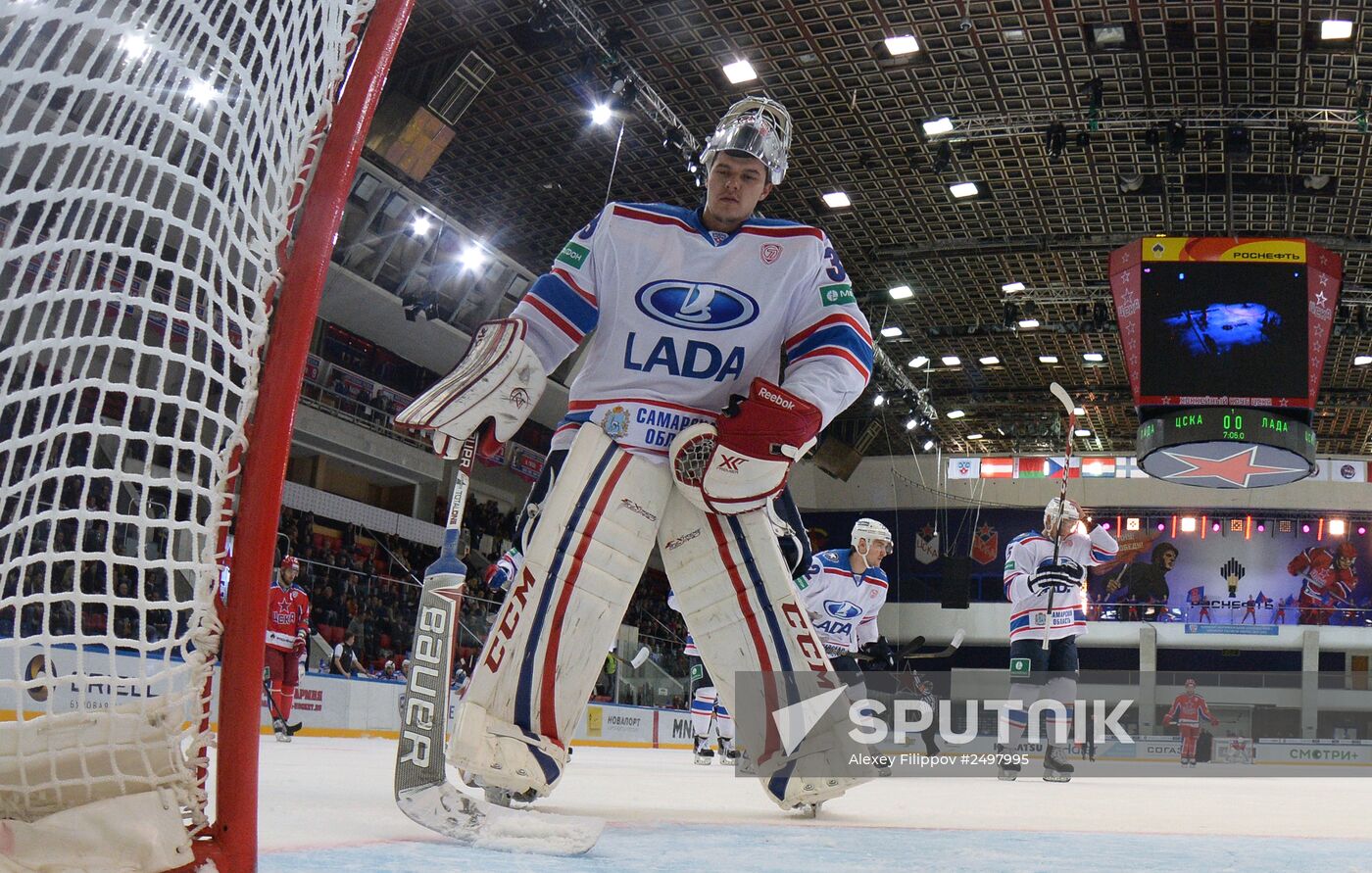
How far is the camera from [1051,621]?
6.40 metres

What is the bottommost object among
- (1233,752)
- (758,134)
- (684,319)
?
(1233,752)

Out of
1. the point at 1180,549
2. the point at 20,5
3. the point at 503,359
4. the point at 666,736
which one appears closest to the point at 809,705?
the point at 503,359

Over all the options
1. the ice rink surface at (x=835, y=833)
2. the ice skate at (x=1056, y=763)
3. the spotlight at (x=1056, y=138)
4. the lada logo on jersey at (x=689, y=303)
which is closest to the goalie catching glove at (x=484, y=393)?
the lada logo on jersey at (x=689, y=303)

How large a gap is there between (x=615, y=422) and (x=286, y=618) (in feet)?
19.1

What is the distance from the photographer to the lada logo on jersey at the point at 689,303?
7.72 ft

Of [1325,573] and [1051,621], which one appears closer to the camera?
[1051,621]

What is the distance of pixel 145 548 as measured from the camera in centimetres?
115

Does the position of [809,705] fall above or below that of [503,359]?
below

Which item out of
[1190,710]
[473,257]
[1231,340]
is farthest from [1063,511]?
[1190,710]

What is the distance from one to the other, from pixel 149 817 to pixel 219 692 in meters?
0.13

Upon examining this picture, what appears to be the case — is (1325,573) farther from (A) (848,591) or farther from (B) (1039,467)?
(A) (848,591)

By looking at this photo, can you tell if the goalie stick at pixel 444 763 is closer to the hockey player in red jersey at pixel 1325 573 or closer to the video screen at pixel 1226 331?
the video screen at pixel 1226 331

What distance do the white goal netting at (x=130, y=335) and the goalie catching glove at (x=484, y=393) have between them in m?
0.87

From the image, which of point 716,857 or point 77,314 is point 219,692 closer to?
point 77,314
